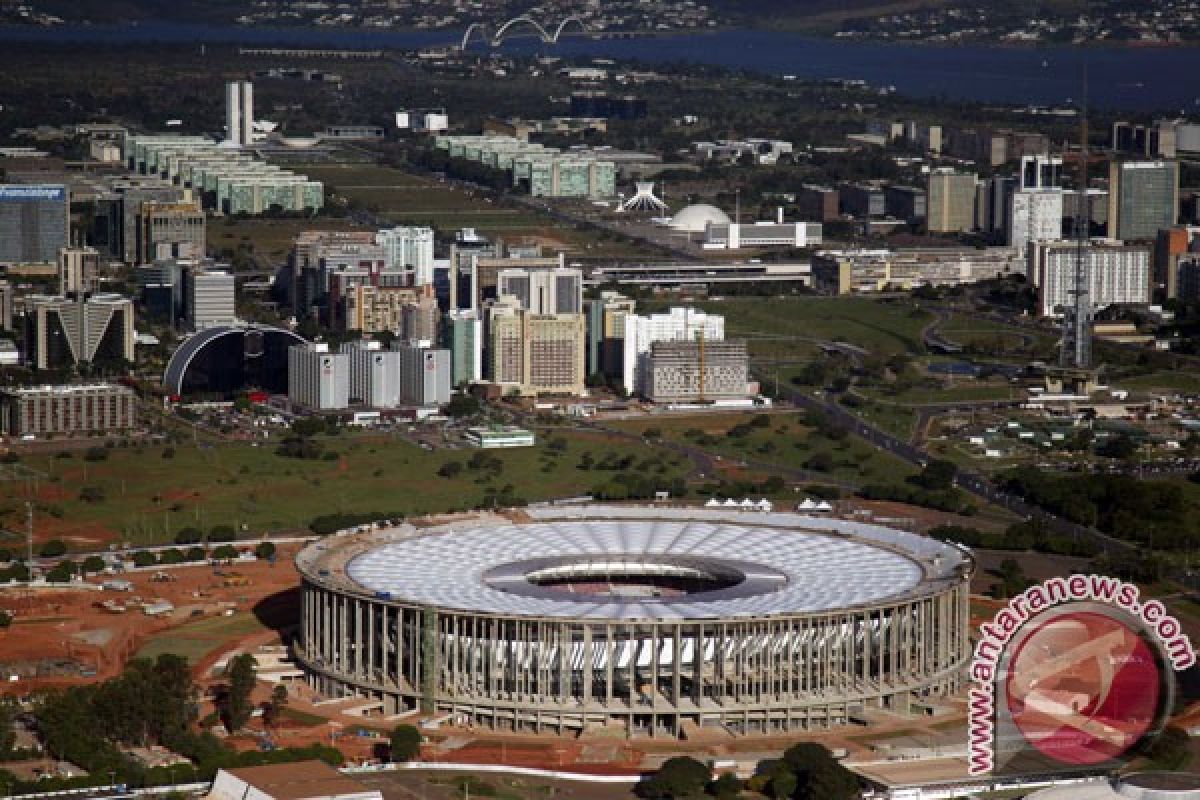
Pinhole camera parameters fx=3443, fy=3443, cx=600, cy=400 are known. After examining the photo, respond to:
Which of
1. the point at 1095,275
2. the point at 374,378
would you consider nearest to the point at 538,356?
the point at 374,378

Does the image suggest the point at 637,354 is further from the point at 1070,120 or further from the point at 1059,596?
the point at 1070,120

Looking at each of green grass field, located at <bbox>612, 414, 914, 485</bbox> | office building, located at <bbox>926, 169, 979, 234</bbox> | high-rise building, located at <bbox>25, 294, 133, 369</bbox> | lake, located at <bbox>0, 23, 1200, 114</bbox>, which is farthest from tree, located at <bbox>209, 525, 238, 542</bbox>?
lake, located at <bbox>0, 23, 1200, 114</bbox>

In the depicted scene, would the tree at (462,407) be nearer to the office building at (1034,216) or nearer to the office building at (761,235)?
the office building at (761,235)

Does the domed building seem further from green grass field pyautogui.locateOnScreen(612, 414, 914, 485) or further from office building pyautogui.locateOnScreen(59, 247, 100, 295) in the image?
green grass field pyautogui.locateOnScreen(612, 414, 914, 485)

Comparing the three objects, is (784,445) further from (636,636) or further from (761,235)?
(761,235)

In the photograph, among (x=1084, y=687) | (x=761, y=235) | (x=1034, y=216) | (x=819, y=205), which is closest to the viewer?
(x=1084, y=687)

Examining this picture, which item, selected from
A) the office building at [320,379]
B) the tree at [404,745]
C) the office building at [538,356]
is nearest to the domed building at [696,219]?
the office building at [538,356]
